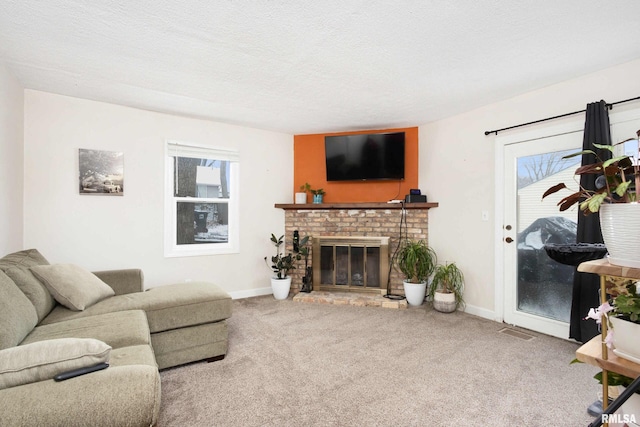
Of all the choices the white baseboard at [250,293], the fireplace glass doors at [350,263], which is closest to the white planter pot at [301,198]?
the fireplace glass doors at [350,263]

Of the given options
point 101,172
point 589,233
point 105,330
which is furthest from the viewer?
point 101,172

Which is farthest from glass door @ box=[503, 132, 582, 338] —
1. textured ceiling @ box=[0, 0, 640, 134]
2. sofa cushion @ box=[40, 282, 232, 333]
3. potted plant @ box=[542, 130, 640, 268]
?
sofa cushion @ box=[40, 282, 232, 333]

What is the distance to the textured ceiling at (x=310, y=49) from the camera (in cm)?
183

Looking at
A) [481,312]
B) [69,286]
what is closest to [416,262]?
[481,312]

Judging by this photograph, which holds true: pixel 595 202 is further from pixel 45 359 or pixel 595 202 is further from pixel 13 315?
pixel 13 315

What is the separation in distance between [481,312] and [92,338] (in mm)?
3565

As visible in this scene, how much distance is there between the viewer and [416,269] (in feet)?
12.6

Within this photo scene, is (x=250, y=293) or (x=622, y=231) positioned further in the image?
(x=250, y=293)

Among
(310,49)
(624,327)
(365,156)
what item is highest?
(310,49)

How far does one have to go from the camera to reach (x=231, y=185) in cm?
423

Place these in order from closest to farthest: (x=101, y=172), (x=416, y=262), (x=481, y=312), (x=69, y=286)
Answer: (x=69, y=286)
(x=101, y=172)
(x=481, y=312)
(x=416, y=262)

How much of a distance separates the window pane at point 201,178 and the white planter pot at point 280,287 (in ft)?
4.35

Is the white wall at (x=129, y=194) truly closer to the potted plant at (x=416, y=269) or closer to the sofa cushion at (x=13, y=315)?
the sofa cushion at (x=13, y=315)

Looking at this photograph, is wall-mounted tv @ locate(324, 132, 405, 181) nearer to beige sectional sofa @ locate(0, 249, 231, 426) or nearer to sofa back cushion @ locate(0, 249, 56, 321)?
beige sectional sofa @ locate(0, 249, 231, 426)
